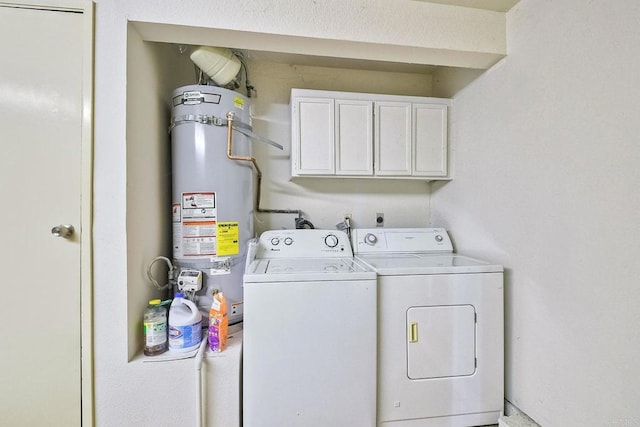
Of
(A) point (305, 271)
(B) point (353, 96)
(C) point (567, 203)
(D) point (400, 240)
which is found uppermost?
(B) point (353, 96)

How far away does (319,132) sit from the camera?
1796 mm

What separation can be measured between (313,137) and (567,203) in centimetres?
140

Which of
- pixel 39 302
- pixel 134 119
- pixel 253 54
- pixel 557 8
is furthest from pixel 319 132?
pixel 39 302

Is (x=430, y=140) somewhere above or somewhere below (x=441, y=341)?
above

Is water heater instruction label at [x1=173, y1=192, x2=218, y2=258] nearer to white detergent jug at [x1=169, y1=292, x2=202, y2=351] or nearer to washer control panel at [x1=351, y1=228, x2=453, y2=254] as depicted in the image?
white detergent jug at [x1=169, y1=292, x2=202, y2=351]

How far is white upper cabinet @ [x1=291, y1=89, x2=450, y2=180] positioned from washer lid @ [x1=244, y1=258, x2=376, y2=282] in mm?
648

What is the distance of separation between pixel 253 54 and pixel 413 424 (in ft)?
8.38

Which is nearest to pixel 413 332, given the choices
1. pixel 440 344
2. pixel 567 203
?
pixel 440 344

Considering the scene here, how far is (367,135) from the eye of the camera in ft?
6.06

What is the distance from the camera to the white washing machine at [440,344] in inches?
53.2

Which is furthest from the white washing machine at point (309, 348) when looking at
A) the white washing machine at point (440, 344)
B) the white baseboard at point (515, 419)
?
the white baseboard at point (515, 419)

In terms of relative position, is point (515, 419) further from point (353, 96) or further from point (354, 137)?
point (353, 96)

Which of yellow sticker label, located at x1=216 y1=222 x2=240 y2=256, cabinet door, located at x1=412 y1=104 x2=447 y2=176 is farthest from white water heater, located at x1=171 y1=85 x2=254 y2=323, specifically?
cabinet door, located at x1=412 y1=104 x2=447 y2=176

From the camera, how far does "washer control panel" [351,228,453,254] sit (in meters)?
1.86
